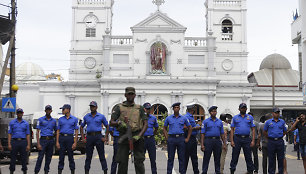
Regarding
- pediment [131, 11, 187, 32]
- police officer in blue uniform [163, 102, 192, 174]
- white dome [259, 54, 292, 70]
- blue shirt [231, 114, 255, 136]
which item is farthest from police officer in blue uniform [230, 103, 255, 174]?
white dome [259, 54, 292, 70]

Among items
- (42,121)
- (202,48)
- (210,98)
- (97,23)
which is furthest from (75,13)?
(42,121)

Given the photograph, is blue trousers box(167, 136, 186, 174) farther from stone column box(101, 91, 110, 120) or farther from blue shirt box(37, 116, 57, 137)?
stone column box(101, 91, 110, 120)

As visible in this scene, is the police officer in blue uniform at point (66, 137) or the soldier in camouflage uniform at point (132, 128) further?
the police officer in blue uniform at point (66, 137)

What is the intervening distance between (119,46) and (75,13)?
6.66 meters

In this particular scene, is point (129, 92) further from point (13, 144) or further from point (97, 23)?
point (97, 23)

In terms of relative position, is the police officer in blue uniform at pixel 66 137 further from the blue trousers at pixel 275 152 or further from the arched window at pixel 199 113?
the arched window at pixel 199 113

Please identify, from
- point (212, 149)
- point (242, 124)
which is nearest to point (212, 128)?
point (212, 149)

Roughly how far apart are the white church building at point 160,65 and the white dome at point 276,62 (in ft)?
34.8

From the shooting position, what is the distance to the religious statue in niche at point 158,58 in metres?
46.8

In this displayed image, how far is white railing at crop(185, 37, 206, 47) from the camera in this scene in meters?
48.4

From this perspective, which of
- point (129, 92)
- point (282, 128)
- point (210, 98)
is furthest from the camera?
point (210, 98)

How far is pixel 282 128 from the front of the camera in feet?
38.0

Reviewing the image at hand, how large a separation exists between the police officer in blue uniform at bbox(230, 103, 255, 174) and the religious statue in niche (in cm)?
3486

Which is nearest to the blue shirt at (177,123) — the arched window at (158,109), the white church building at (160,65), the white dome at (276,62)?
the white church building at (160,65)
